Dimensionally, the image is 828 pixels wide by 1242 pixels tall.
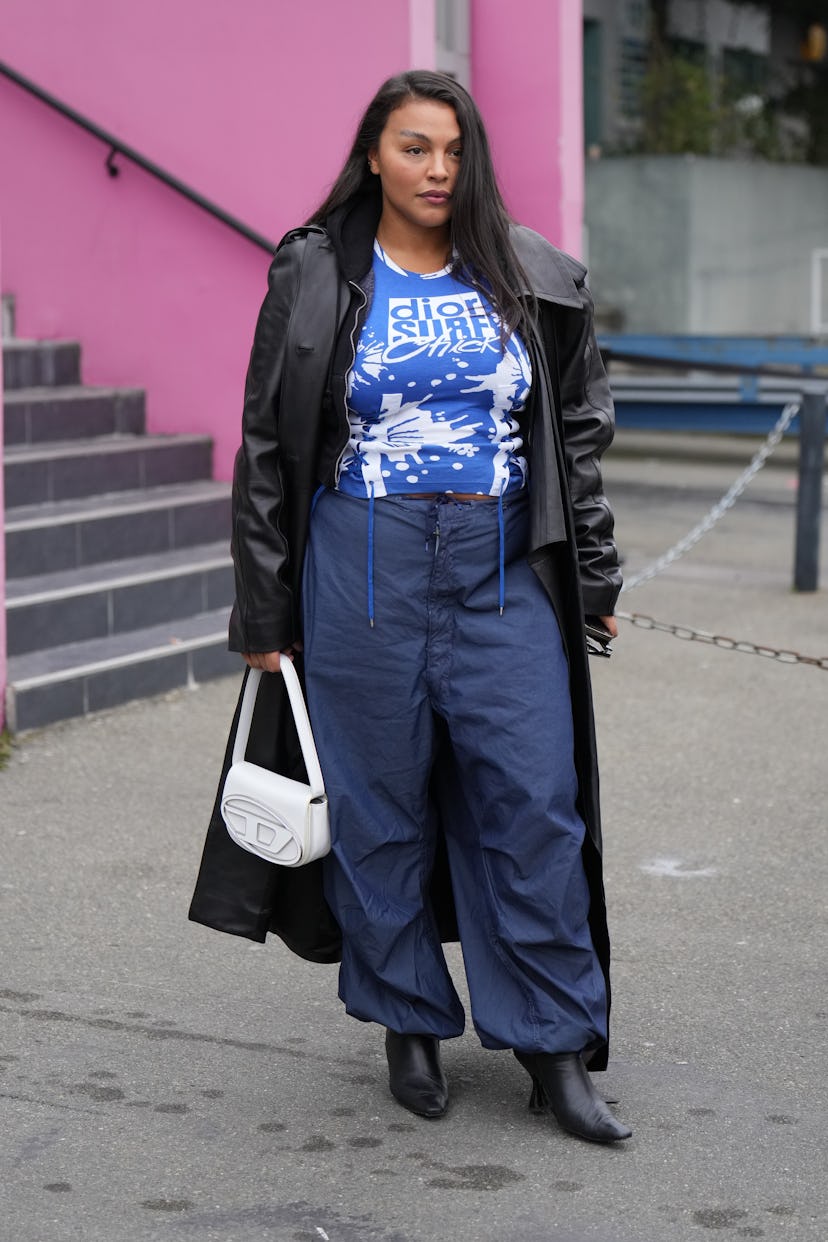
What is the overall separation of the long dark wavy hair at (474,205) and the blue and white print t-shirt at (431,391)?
0.03 metres

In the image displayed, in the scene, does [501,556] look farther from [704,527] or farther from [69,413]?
[704,527]

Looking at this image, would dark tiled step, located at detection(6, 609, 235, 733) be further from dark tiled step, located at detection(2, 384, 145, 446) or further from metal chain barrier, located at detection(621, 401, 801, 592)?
metal chain barrier, located at detection(621, 401, 801, 592)

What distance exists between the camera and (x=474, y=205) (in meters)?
3.39

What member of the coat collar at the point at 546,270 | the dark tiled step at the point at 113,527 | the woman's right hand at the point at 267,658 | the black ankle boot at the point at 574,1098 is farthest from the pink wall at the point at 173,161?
the black ankle boot at the point at 574,1098

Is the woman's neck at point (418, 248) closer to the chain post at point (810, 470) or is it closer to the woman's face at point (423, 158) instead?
the woman's face at point (423, 158)

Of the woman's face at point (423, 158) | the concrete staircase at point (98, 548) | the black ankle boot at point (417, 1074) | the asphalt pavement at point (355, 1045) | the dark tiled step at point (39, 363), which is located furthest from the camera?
the dark tiled step at point (39, 363)

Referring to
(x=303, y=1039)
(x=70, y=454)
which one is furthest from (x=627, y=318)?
(x=303, y=1039)

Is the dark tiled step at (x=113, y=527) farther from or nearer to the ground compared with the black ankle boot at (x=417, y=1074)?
farther from the ground

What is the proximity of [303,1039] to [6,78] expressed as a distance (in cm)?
633

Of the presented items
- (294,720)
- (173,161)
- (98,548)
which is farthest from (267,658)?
(173,161)

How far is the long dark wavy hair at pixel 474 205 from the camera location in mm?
3385

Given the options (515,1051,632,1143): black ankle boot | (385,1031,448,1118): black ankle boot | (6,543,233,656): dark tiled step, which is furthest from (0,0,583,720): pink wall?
(515,1051,632,1143): black ankle boot

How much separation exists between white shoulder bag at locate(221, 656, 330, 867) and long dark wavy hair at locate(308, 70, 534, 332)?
30.7 inches

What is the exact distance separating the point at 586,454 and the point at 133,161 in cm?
565
